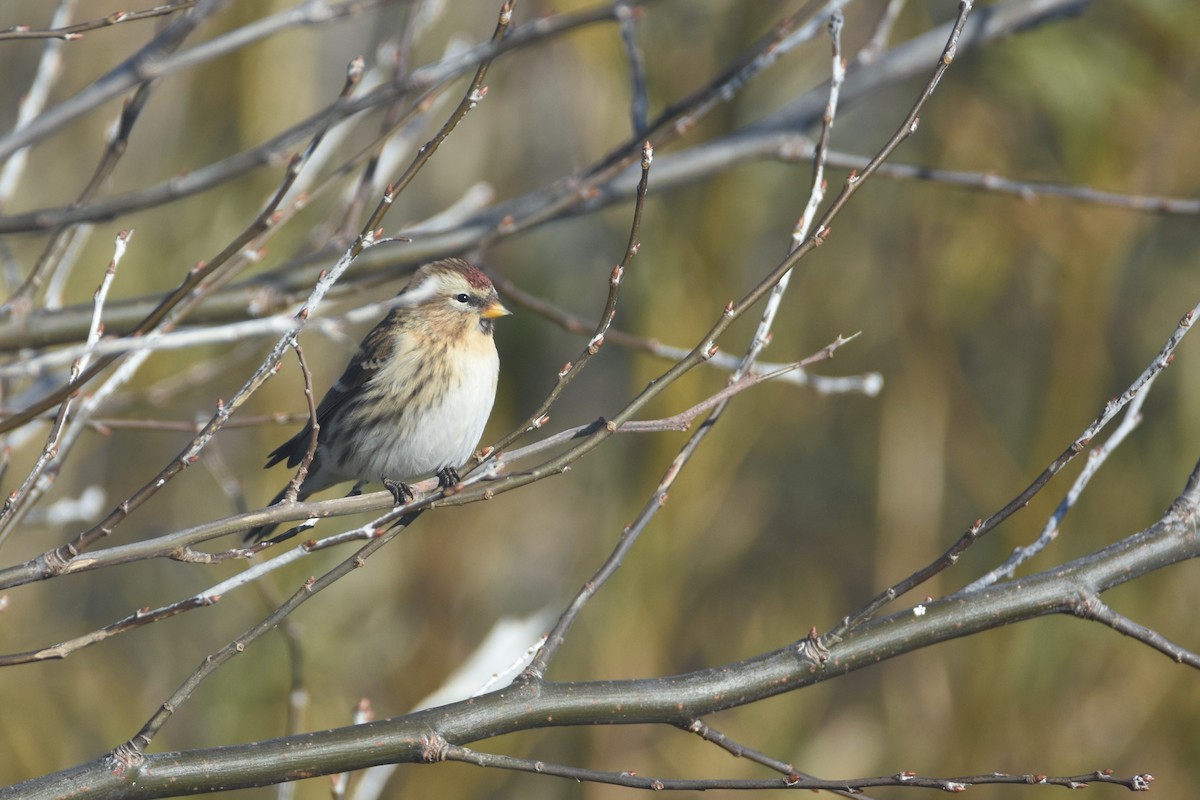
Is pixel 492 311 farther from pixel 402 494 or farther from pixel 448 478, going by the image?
pixel 402 494

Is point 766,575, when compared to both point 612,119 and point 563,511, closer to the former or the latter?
point 563,511

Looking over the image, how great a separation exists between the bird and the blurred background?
1.99 m

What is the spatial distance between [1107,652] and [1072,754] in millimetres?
679

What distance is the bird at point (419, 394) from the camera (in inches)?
175

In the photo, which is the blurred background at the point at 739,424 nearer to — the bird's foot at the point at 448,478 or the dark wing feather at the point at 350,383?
the dark wing feather at the point at 350,383

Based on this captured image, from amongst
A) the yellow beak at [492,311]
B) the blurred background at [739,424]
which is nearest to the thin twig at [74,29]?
the yellow beak at [492,311]

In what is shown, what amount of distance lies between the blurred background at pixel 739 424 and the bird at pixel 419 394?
1985 mm

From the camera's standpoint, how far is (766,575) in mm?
9195

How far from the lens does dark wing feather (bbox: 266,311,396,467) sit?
4609 millimetres

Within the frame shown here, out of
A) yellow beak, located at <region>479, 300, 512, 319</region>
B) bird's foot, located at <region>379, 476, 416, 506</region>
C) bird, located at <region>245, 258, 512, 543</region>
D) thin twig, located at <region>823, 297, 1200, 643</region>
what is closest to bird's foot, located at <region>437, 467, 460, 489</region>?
bird's foot, located at <region>379, 476, 416, 506</region>

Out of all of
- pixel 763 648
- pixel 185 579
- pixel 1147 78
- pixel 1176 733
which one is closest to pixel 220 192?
pixel 185 579

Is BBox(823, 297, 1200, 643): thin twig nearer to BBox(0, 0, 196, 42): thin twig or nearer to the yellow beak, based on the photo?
BBox(0, 0, 196, 42): thin twig

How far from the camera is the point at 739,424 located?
25.1ft

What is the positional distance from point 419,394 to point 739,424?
3.52m
